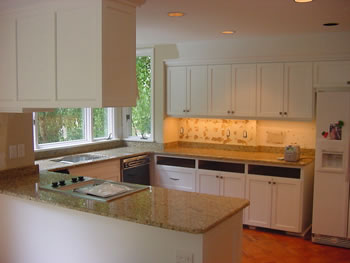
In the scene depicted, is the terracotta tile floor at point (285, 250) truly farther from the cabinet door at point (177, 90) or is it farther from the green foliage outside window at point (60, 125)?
the green foliage outside window at point (60, 125)

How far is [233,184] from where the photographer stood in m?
4.95

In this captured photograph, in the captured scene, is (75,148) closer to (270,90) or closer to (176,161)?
(176,161)

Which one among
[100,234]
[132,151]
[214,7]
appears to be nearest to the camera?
[100,234]

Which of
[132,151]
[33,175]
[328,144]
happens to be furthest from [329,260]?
[33,175]

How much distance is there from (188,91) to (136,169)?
4.31 feet

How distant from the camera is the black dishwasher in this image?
5043 millimetres

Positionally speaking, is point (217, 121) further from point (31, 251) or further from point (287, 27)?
point (31, 251)

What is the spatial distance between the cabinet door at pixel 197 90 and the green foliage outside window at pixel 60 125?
155 centimetres

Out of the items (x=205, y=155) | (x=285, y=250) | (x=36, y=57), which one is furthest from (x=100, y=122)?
(x=285, y=250)

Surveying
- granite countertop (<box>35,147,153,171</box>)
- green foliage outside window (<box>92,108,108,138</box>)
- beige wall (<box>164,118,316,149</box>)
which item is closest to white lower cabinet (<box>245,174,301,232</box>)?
beige wall (<box>164,118,316,149</box>)

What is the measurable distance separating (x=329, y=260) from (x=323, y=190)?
779 millimetres

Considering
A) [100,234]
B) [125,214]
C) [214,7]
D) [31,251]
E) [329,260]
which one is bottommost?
[329,260]

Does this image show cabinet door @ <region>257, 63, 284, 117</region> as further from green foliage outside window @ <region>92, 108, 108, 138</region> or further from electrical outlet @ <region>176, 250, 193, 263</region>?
electrical outlet @ <region>176, 250, 193, 263</region>

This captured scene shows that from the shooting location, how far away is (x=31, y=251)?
3053 millimetres
